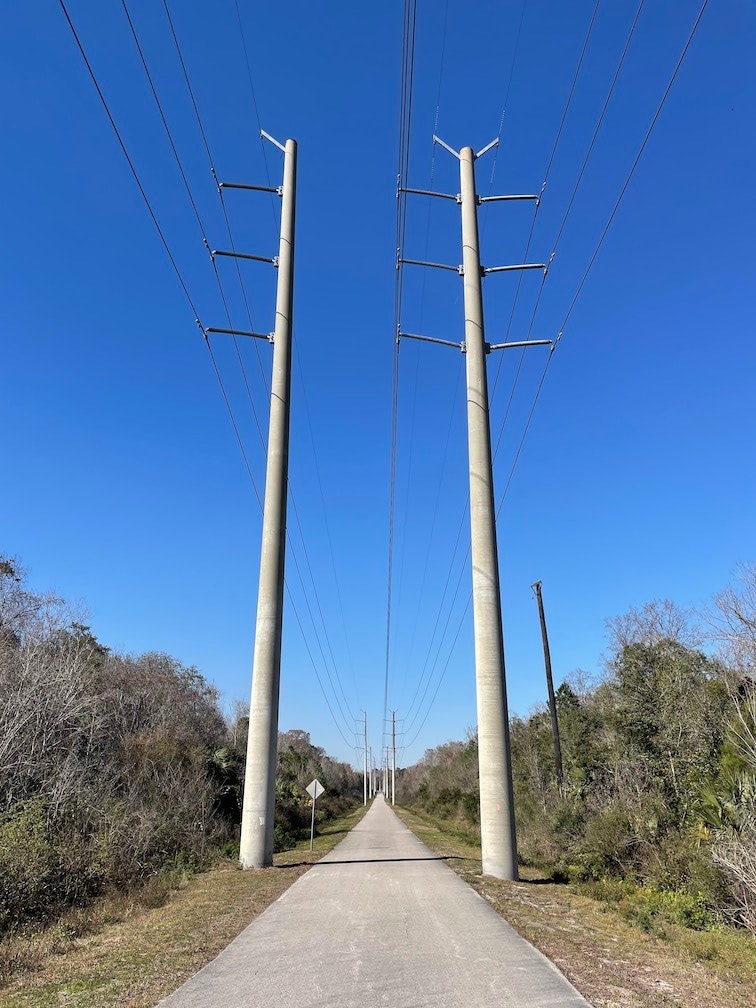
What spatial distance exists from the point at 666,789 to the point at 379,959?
42.2 ft

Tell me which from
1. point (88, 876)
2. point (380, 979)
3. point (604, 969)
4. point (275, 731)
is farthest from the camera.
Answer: point (275, 731)

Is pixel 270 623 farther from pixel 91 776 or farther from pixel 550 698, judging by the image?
pixel 550 698

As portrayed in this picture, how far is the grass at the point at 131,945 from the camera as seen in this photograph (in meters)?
5.88

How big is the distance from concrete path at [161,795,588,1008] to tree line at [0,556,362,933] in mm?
4376

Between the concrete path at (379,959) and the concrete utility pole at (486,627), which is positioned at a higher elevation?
the concrete utility pole at (486,627)

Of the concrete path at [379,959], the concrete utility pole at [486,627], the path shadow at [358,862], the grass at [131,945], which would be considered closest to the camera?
the concrete path at [379,959]

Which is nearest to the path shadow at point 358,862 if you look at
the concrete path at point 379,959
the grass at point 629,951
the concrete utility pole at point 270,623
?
the concrete utility pole at point 270,623

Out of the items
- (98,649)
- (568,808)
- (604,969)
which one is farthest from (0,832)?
(98,649)

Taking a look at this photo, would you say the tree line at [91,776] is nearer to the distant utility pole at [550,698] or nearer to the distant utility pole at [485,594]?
the distant utility pole at [485,594]

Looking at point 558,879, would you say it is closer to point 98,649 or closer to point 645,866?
point 645,866

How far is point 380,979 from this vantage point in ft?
19.8

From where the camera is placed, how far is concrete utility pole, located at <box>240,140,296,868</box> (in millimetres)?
15539

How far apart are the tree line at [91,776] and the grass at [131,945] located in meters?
1.08

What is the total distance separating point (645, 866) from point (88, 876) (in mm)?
11788
